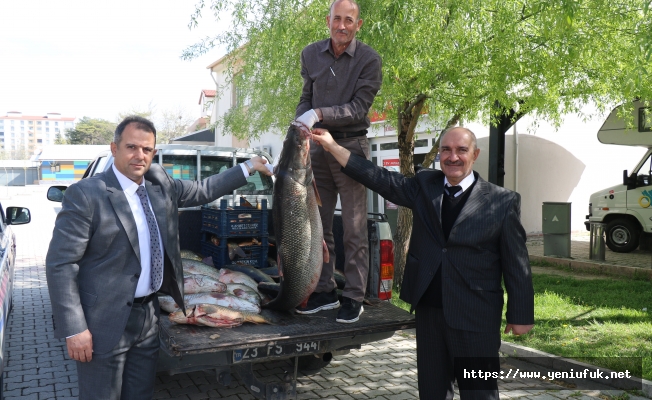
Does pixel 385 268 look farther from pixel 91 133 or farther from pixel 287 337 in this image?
pixel 91 133

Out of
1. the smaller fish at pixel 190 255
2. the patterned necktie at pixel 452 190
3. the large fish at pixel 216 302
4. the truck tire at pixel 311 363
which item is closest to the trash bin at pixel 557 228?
the truck tire at pixel 311 363

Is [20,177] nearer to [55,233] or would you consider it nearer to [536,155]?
[536,155]

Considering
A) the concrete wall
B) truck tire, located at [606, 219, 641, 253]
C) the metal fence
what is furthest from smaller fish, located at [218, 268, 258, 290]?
the metal fence

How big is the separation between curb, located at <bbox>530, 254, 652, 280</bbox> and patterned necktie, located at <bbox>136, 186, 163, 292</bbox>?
9795 millimetres

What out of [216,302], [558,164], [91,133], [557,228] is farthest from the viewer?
[91,133]

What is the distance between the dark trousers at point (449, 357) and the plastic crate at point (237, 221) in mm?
2649

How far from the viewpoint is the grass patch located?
6012 millimetres

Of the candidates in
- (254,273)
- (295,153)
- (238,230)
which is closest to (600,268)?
(238,230)

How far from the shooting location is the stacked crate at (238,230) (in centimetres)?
582

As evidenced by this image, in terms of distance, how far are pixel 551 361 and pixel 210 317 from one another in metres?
3.77

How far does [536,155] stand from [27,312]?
45.5ft

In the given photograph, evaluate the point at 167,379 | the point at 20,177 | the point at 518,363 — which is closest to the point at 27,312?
the point at 167,379

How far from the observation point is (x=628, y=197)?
44.1 ft

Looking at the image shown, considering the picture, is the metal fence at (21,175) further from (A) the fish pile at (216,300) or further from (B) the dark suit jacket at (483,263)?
(B) the dark suit jacket at (483,263)
